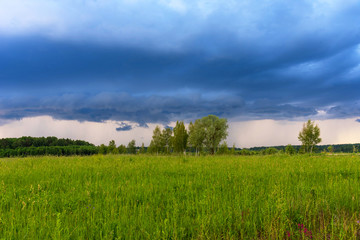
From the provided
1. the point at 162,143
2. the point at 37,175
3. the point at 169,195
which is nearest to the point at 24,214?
the point at 169,195

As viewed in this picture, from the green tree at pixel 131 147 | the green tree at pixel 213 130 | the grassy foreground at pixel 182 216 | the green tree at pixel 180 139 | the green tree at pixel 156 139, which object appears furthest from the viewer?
the green tree at pixel 131 147

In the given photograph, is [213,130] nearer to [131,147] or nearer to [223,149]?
[223,149]

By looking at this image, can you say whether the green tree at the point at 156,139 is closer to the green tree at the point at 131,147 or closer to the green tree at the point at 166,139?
the green tree at the point at 166,139

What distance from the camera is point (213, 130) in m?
69.1

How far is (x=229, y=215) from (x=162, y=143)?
98.2 meters

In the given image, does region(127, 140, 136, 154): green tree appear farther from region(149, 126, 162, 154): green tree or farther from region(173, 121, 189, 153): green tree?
region(173, 121, 189, 153): green tree

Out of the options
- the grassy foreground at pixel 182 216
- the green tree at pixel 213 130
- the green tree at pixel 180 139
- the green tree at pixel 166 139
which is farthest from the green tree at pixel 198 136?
the grassy foreground at pixel 182 216

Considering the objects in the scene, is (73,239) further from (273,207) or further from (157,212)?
(273,207)

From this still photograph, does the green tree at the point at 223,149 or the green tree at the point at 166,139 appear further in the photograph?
the green tree at the point at 166,139

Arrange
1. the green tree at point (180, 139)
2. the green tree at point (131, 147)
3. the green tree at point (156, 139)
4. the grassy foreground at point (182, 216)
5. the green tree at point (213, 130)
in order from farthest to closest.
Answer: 1. the green tree at point (131, 147)
2. the green tree at point (156, 139)
3. the green tree at point (180, 139)
4. the green tree at point (213, 130)
5. the grassy foreground at point (182, 216)

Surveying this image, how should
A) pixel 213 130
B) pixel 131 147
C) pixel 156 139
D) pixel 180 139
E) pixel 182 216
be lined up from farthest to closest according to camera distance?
pixel 131 147
pixel 156 139
pixel 180 139
pixel 213 130
pixel 182 216

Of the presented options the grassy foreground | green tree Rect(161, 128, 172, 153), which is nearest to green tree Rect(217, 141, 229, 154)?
green tree Rect(161, 128, 172, 153)

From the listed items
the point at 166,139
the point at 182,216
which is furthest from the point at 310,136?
the point at 182,216

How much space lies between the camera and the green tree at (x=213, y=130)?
227 ft
